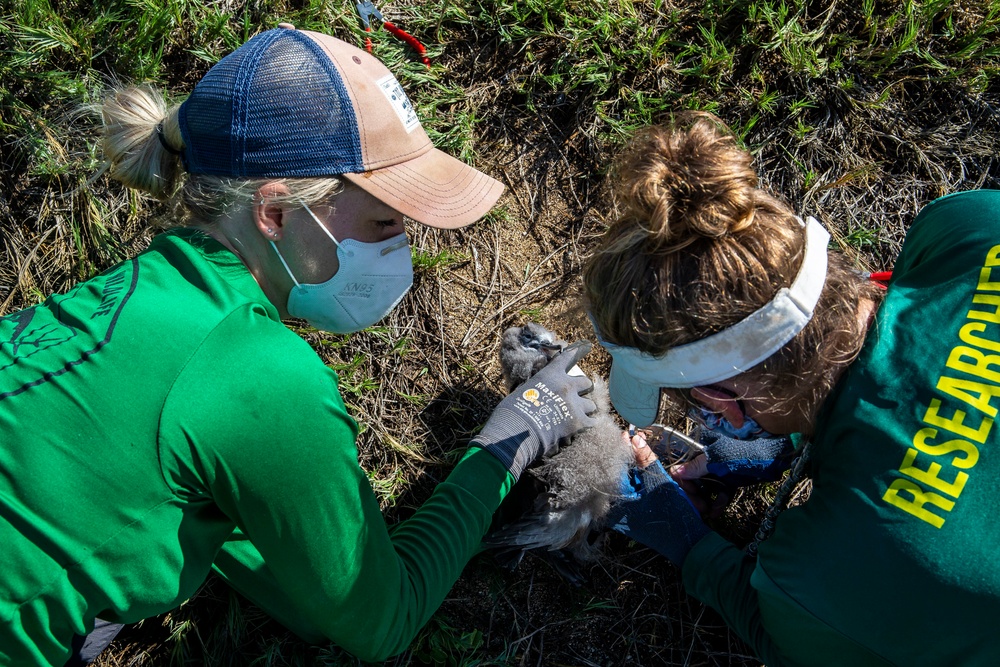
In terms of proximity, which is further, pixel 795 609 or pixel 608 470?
pixel 608 470

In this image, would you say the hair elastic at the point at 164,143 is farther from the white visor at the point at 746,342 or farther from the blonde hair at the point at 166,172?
the white visor at the point at 746,342

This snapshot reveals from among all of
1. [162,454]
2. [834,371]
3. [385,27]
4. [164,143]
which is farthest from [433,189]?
[385,27]

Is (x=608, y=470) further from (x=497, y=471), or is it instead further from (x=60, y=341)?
(x=60, y=341)

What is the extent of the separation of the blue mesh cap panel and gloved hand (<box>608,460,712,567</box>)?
153 centimetres

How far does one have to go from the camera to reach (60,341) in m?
1.65

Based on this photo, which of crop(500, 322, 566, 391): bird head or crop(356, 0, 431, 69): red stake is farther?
crop(356, 0, 431, 69): red stake

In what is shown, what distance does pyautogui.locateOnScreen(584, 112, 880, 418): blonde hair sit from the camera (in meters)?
1.57

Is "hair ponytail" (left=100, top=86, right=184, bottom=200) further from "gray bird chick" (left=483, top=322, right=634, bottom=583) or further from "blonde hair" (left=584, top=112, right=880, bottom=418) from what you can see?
"gray bird chick" (left=483, top=322, right=634, bottom=583)

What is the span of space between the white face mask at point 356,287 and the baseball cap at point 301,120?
18cm

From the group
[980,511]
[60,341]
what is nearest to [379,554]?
[60,341]

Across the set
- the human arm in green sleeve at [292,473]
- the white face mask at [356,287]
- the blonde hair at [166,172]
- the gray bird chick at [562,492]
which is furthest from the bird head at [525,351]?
the blonde hair at [166,172]

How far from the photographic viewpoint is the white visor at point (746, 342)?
1.65 m

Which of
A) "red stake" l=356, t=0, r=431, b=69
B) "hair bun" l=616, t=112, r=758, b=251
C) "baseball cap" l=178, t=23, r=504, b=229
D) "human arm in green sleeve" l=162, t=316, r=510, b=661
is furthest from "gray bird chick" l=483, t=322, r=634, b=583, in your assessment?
"red stake" l=356, t=0, r=431, b=69

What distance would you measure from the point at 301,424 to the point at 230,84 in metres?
0.86
